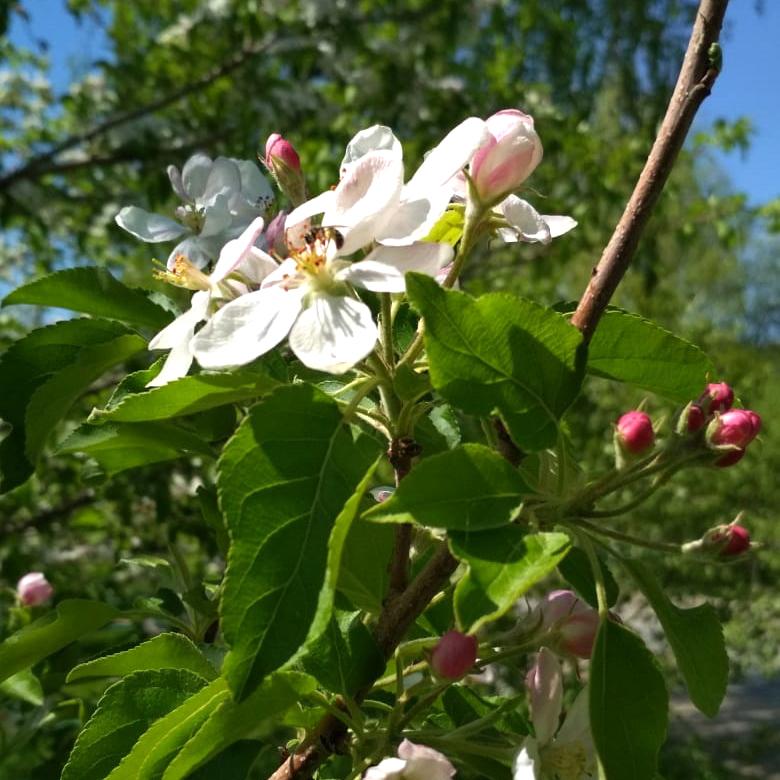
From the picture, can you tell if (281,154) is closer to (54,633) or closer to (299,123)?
(54,633)

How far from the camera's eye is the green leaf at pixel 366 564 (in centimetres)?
71

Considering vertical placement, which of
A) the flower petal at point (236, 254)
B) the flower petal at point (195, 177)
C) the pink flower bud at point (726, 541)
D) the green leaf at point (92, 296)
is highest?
the flower petal at point (195, 177)

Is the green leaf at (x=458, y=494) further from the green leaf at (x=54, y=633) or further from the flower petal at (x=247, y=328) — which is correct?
the green leaf at (x=54, y=633)

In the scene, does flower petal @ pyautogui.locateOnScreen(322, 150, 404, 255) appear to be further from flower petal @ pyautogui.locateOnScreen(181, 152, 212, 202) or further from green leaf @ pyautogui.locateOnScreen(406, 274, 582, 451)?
flower petal @ pyautogui.locateOnScreen(181, 152, 212, 202)

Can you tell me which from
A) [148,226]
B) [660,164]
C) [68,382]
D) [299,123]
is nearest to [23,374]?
[68,382]

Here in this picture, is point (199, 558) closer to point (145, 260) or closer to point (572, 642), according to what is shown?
point (145, 260)

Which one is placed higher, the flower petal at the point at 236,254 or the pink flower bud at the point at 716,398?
the flower petal at the point at 236,254

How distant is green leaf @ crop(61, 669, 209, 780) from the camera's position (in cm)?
74

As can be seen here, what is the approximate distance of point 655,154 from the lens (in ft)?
2.13

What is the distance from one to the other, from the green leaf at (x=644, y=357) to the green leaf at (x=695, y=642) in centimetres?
13

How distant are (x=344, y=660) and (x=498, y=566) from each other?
0.66ft

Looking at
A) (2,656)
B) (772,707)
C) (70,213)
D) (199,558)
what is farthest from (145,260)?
(772,707)

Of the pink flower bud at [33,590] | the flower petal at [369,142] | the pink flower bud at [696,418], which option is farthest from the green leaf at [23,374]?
the pink flower bud at [33,590]

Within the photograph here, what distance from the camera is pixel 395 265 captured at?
630mm
